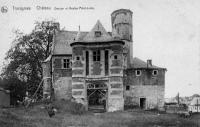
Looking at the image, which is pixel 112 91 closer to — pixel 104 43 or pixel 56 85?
pixel 104 43

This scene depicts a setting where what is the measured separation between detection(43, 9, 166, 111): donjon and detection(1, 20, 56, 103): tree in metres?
9.36

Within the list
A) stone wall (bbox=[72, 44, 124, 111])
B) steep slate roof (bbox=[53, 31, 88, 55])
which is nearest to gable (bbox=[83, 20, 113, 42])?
stone wall (bbox=[72, 44, 124, 111])

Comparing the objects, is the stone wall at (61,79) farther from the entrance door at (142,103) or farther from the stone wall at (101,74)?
the entrance door at (142,103)

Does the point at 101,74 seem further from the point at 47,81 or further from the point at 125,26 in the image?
the point at 125,26

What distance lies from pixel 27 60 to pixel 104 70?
17838 mm

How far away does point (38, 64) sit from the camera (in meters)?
44.0

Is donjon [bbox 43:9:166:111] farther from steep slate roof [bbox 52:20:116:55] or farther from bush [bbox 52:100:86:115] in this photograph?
bush [bbox 52:100:86:115]

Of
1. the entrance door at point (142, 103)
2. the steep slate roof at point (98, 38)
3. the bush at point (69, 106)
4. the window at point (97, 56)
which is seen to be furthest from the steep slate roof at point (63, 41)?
the entrance door at point (142, 103)

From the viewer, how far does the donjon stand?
2969cm

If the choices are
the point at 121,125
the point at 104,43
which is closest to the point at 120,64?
the point at 104,43

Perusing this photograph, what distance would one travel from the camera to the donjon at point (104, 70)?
29688mm

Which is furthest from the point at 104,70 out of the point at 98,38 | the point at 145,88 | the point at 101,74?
the point at 145,88

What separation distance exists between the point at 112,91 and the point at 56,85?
747 centimetres

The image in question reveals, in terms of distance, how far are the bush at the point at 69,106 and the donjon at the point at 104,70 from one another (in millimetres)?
1014
